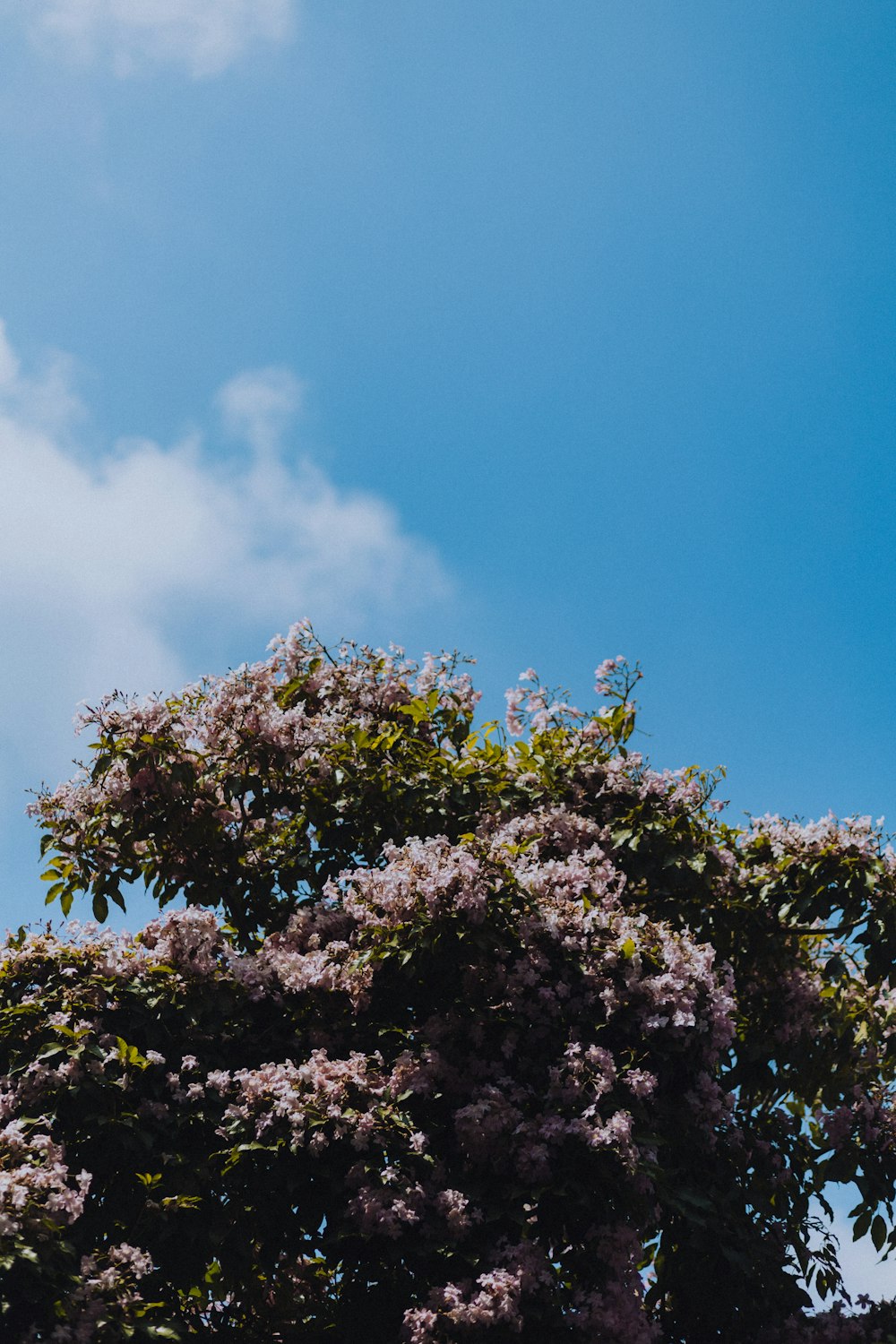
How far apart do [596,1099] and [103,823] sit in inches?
170

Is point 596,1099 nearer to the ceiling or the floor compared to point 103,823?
nearer to the floor

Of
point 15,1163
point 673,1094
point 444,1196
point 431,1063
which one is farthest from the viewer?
point 673,1094

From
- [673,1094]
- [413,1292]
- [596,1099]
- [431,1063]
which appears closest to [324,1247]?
[413,1292]

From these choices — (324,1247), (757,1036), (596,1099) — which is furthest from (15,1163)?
(757,1036)

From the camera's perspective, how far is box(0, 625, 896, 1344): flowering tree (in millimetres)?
6789

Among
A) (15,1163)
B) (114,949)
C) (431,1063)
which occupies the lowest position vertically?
(15,1163)

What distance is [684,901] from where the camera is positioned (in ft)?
30.7

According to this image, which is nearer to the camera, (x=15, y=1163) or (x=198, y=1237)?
(x=15, y=1163)

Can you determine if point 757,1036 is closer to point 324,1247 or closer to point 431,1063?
point 431,1063

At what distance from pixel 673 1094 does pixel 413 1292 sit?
7.01 ft

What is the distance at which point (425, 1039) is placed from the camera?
7672mm

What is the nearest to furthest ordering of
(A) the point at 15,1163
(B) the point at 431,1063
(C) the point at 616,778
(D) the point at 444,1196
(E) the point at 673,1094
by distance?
(A) the point at 15,1163, (D) the point at 444,1196, (B) the point at 431,1063, (E) the point at 673,1094, (C) the point at 616,778

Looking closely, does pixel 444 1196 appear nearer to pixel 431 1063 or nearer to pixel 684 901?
pixel 431 1063

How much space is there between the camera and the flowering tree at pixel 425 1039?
22.3 feet
